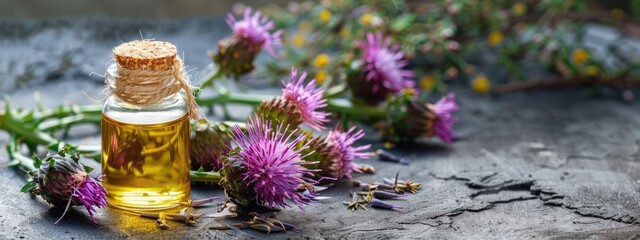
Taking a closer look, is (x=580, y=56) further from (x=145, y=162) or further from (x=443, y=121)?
(x=145, y=162)

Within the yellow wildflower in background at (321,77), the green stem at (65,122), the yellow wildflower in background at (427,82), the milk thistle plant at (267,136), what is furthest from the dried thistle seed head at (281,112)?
the yellow wildflower in background at (427,82)

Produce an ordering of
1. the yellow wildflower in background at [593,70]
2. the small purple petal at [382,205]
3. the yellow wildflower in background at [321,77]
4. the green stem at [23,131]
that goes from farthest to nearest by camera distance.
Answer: the yellow wildflower in background at [593,70], the yellow wildflower in background at [321,77], the green stem at [23,131], the small purple petal at [382,205]

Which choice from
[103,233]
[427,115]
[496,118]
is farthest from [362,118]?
[103,233]

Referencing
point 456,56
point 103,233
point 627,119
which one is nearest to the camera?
point 103,233

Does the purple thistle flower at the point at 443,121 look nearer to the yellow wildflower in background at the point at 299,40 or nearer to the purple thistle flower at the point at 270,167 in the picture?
the purple thistle flower at the point at 270,167

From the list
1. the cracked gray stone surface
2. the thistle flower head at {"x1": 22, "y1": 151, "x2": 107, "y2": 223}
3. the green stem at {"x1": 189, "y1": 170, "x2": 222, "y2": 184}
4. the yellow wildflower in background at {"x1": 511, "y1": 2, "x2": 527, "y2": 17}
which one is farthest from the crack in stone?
the yellow wildflower in background at {"x1": 511, "y1": 2, "x2": 527, "y2": 17}

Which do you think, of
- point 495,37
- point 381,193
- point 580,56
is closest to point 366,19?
point 495,37

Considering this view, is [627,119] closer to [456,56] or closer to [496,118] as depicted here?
[496,118]
